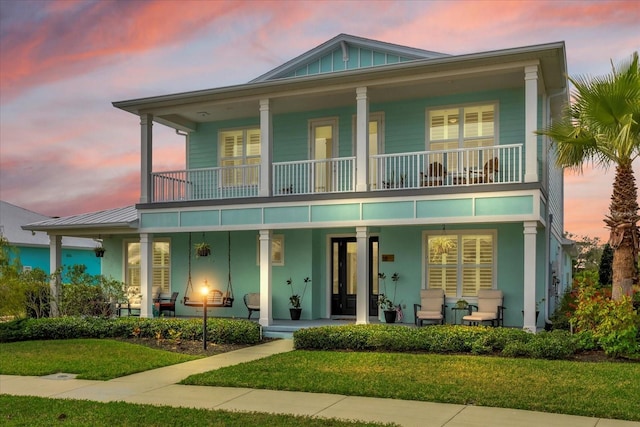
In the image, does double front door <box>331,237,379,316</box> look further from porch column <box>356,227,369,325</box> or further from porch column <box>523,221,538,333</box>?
porch column <box>523,221,538,333</box>

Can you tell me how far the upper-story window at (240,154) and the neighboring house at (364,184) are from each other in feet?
0.15

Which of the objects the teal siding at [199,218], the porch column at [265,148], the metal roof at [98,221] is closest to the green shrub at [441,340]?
the porch column at [265,148]

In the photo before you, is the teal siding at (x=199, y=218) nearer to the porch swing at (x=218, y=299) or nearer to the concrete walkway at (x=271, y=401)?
Answer: the porch swing at (x=218, y=299)

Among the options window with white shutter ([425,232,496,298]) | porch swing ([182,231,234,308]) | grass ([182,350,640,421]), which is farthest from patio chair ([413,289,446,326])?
porch swing ([182,231,234,308])

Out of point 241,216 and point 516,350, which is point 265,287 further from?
point 516,350

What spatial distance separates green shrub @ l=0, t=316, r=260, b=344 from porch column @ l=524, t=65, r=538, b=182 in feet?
22.5

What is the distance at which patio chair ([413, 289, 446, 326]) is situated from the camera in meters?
14.6

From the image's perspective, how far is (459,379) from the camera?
9062mm

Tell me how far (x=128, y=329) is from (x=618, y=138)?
11.0 metres

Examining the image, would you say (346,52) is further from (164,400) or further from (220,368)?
(164,400)

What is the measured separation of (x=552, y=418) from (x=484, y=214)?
6.88 metres

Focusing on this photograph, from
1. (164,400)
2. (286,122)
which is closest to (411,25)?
(286,122)

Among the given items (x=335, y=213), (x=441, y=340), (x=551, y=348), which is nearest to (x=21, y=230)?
→ (x=335, y=213)

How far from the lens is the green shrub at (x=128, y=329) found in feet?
44.9
